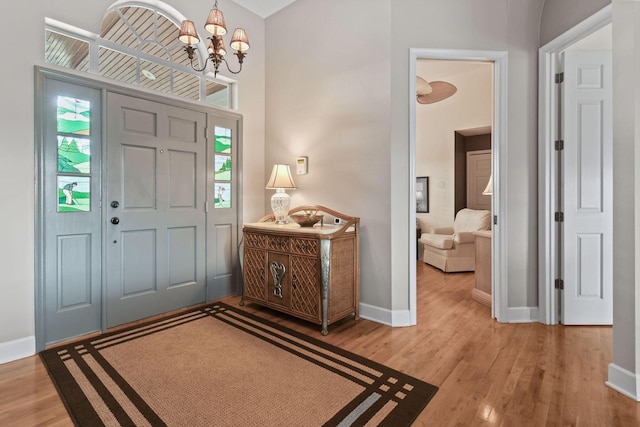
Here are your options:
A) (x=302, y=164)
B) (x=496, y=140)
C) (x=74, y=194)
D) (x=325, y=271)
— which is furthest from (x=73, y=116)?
(x=496, y=140)

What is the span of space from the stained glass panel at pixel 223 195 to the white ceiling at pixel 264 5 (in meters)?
2.16

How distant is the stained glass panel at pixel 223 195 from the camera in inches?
144

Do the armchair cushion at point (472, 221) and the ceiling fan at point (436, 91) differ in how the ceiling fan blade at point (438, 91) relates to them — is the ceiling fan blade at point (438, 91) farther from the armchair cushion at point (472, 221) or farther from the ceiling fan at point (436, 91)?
the armchair cushion at point (472, 221)

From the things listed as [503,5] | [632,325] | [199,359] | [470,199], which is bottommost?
[199,359]

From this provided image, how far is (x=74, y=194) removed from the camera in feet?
8.66

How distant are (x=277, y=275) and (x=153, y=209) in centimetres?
139

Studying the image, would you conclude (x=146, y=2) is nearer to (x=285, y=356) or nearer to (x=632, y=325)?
(x=285, y=356)

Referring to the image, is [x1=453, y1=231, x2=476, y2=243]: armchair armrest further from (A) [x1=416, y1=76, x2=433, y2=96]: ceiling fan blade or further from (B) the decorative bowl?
(B) the decorative bowl

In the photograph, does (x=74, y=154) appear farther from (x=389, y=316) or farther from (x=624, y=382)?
(x=624, y=382)

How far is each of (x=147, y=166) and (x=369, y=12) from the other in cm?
261

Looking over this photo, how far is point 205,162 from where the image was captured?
11.5ft

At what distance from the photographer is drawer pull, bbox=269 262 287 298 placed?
9.97 ft

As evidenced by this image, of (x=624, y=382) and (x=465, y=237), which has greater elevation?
(x=465, y=237)

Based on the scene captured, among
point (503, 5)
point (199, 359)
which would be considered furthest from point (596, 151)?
point (199, 359)
